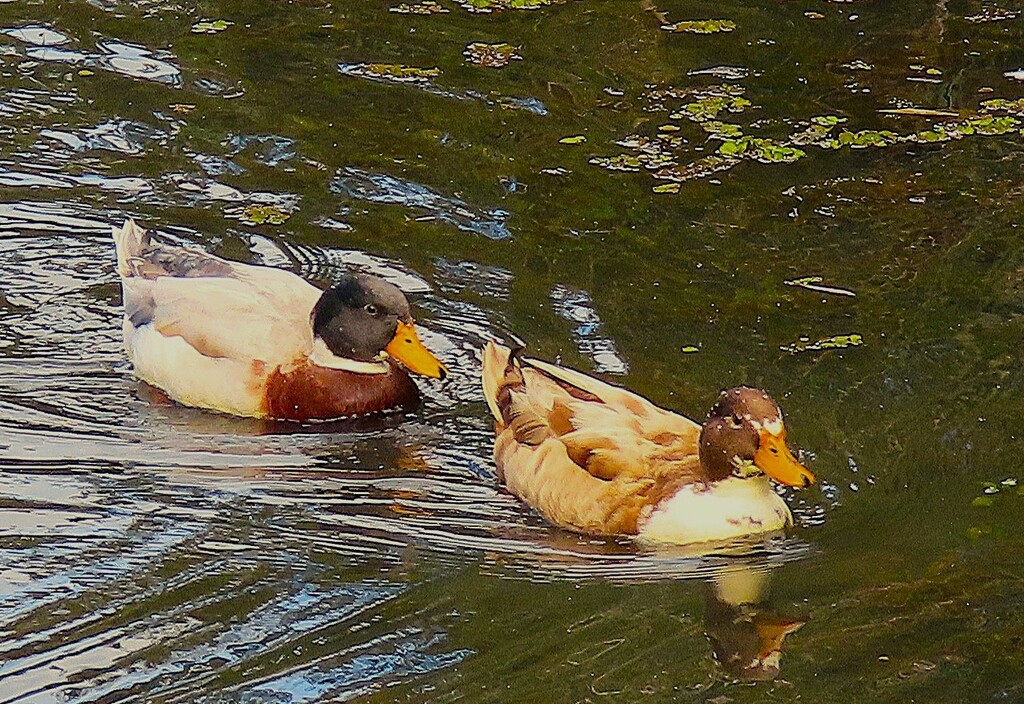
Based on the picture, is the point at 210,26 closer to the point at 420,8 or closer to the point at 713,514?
the point at 420,8

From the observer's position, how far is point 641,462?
7129mm

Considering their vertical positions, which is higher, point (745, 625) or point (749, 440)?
point (749, 440)

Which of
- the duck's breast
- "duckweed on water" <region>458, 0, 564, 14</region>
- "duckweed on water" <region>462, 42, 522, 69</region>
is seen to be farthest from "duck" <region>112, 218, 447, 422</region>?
"duckweed on water" <region>458, 0, 564, 14</region>

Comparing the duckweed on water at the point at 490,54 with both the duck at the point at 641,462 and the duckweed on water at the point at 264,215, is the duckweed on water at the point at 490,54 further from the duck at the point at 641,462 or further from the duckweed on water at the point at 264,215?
the duck at the point at 641,462

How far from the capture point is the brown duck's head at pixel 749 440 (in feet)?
22.3

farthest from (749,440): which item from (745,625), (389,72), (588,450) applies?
(389,72)

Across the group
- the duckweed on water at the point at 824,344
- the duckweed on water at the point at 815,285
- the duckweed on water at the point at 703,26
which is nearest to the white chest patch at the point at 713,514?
the duckweed on water at the point at 824,344

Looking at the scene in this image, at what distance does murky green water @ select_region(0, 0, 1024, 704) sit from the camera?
6.06 meters

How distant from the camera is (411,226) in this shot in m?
9.74

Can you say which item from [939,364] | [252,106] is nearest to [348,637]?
[939,364]

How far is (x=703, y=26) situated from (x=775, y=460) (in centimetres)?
636

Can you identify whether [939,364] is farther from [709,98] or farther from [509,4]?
[509,4]

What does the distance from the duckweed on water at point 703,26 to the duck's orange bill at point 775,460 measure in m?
6.19

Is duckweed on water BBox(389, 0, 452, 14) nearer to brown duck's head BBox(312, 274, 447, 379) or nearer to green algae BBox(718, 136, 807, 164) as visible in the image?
green algae BBox(718, 136, 807, 164)
